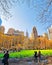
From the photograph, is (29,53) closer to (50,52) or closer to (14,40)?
(50,52)

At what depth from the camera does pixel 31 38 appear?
26016mm

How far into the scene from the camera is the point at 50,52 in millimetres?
20453

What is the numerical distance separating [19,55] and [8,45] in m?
3.13

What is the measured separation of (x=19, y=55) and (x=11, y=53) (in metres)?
1.02

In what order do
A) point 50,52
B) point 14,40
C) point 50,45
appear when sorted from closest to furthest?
point 50,52 → point 14,40 → point 50,45

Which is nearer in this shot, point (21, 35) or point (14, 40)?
point (14, 40)

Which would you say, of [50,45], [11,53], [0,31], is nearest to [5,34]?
[0,31]

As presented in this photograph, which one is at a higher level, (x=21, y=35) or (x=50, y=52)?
(x=21, y=35)

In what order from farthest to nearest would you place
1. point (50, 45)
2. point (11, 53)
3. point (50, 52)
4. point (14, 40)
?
1. point (50, 45)
2. point (14, 40)
3. point (50, 52)
4. point (11, 53)

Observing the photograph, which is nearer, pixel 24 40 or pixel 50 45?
pixel 24 40

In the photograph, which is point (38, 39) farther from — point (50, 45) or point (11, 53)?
point (11, 53)

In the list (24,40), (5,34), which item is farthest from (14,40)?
(5,34)

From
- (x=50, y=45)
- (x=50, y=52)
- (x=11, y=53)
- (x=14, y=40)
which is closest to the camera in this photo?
(x=11, y=53)

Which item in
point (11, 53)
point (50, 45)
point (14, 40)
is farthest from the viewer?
point (50, 45)
